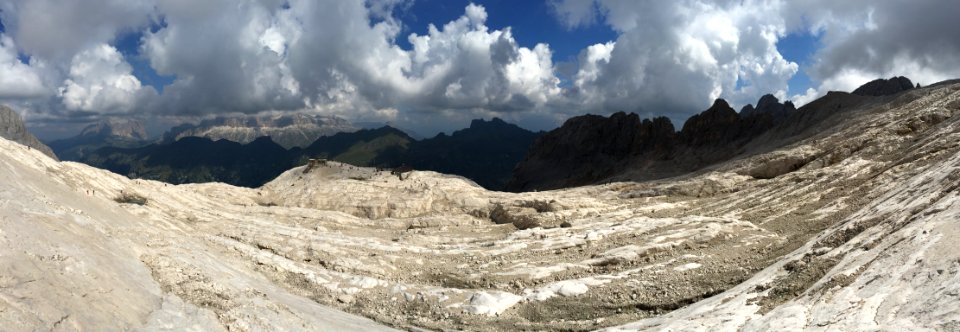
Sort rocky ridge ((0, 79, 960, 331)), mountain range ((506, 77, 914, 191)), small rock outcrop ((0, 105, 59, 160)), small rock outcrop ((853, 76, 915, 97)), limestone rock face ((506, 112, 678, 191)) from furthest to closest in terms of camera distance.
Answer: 1. small rock outcrop ((0, 105, 59, 160))
2. small rock outcrop ((853, 76, 915, 97))
3. limestone rock face ((506, 112, 678, 191))
4. mountain range ((506, 77, 914, 191))
5. rocky ridge ((0, 79, 960, 331))

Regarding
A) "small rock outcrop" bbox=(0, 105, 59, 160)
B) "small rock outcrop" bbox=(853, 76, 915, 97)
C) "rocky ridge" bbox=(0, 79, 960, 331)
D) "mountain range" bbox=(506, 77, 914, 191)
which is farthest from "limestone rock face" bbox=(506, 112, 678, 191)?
"small rock outcrop" bbox=(0, 105, 59, 160)

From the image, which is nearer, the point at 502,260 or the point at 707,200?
the point at 502,260

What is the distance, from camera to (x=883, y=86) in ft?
443

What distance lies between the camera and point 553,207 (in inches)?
2023

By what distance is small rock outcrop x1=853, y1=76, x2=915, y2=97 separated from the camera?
132375 millimetres

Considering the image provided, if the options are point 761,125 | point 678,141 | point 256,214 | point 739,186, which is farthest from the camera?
point 678,141

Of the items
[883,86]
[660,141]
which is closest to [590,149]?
[660,141]

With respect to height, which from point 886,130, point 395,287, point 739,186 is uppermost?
point 886,130

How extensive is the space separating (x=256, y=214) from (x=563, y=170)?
11857 cm

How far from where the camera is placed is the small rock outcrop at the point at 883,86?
132m

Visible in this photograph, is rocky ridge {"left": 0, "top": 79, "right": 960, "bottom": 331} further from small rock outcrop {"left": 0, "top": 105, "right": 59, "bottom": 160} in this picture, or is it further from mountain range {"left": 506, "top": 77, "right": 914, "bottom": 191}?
small rock outcrop {"left": 0, "top": 105, "right": 59, "bottom": 160}

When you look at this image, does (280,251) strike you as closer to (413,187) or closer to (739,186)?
(413,187)

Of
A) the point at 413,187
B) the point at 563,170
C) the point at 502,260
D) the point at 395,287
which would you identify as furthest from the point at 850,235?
the point at 563,170

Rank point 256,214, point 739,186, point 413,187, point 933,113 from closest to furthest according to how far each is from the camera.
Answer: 1. point 256,214
2. point 933,113
3. point 739,186
4. point 413,187
